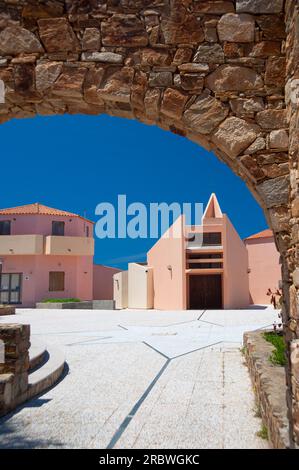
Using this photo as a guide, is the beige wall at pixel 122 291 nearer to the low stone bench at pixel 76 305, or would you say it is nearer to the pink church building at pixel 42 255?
the pink church building at pixel 42 255

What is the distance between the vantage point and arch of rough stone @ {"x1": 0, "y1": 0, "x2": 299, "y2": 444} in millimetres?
3576

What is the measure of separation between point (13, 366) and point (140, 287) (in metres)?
22.3

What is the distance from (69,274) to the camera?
3012cm

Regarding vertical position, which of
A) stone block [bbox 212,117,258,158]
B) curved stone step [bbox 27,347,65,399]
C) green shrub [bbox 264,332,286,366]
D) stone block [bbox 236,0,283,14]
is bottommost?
curved stone step [bbox 27,347,65,399]

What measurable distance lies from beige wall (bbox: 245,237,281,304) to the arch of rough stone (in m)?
26.3

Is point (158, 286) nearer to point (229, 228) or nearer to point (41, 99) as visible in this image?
point (229, 228)

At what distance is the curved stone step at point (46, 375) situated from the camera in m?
5.60

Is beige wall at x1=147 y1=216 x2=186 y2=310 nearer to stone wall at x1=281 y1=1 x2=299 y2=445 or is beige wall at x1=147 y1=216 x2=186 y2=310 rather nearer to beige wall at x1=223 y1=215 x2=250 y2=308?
beige wall at x1=223 y1=215 x2=250 y2=308

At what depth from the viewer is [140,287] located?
89.1 feet

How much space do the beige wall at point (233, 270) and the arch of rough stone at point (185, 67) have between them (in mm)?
19425

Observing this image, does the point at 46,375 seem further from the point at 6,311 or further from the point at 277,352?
the point at 6,311

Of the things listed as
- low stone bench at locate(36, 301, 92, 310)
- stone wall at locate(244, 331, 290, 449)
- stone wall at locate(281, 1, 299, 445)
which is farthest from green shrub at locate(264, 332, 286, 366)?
low stone bench at locate(36, 301, 92, 310)

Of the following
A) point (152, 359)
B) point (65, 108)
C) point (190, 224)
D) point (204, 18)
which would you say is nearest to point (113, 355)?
point (152, 359)

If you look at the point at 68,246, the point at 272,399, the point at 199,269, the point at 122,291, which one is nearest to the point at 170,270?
the point at 199,269
